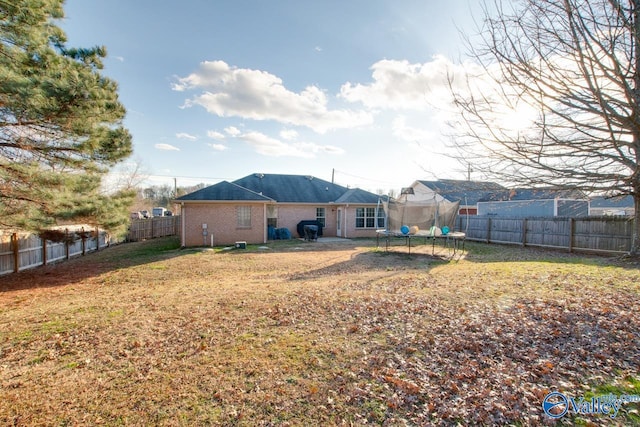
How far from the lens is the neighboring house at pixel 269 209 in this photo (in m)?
16.5

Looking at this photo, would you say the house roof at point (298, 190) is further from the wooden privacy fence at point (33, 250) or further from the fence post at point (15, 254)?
the fence post at point (15, 254)

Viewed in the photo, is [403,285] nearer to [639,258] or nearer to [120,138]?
[120,138]

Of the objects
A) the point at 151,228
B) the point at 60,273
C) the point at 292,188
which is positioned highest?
the point at 292,188

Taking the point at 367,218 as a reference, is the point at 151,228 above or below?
below

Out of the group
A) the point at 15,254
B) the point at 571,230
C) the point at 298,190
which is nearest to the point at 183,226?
the point at 15,254

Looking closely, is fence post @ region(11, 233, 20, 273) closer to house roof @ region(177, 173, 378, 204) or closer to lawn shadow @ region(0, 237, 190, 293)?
lawn shadow @ region(0, 237, 190, 293)

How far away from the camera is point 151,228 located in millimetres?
23531

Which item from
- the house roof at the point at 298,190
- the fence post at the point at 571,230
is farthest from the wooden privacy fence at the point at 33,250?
the fence post at the point at 571,230

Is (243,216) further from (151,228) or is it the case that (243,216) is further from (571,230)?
(571,230)

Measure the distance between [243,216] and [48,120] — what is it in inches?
442

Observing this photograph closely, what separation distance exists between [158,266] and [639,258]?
1767 cm

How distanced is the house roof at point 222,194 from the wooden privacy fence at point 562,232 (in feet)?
45.3

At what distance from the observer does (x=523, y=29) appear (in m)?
4.09

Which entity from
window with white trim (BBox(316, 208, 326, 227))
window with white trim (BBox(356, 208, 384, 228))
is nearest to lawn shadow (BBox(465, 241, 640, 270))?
window with white trim (BBox(356, 208, 384, 228))
